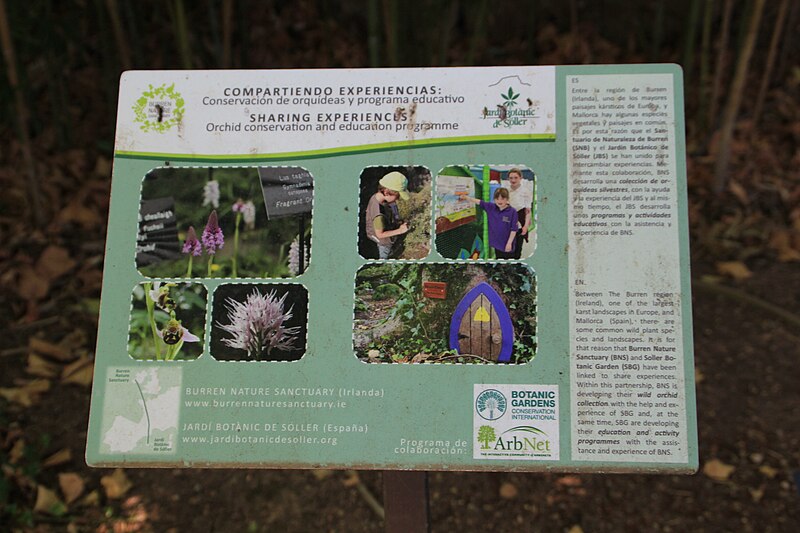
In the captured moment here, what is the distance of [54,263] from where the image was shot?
1.99m

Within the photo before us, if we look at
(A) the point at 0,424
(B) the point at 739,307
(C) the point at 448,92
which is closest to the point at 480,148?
(C) the point at 448,92

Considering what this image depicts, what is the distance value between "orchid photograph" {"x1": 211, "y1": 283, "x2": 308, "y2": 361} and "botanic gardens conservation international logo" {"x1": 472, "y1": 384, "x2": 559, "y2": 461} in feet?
0.89

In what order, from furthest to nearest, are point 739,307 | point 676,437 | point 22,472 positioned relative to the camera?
1. point 739,307
2. point 22,472
3. point 676,437

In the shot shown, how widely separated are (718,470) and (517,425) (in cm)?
81

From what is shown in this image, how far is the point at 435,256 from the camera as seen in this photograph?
102 centimetres

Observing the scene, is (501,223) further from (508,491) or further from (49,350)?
(49,350)

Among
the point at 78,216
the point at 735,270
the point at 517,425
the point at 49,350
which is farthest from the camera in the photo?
the point at 78,216

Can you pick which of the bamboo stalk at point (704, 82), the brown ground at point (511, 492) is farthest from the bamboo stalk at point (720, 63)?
the brown ground at point (511, 492)

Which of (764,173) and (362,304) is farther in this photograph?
(764,173)

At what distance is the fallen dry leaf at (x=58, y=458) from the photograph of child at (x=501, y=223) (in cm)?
112

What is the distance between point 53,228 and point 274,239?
4.40ft

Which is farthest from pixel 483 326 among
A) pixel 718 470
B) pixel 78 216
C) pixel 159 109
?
pixel 78 216

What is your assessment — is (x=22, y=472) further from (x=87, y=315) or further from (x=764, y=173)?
(x=764, y=173)

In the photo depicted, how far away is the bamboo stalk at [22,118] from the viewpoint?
1.67 meters
